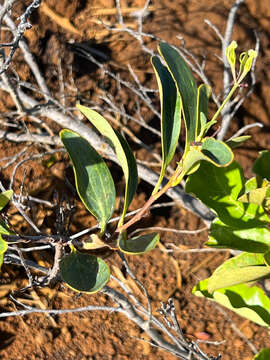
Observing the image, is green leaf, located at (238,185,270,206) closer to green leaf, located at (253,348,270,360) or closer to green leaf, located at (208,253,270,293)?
green leaf, located at (208,253,270,293)

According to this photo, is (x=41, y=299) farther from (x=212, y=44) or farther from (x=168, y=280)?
(x=212, y=44)

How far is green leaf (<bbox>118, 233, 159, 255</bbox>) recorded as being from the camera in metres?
0.65

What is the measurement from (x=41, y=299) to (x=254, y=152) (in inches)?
45.9

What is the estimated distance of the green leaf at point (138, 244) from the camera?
65 centimetres

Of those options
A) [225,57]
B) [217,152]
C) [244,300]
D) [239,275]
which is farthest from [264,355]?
[225,57]

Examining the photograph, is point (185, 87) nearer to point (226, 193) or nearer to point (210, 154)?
point (210, 154)

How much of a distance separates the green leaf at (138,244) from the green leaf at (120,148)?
5cm

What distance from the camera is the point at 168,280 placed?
193 centimetres

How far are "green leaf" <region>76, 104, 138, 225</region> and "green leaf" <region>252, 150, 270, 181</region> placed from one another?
24cm

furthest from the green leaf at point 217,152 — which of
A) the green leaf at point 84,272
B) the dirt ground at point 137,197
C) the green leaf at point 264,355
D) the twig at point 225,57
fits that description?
the dirt ground at point 137,197

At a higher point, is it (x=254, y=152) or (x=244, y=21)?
(x=244, y=21)

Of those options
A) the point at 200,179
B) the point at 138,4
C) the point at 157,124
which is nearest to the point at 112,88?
the point at 157,124

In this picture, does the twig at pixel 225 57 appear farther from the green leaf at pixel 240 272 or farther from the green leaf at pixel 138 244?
the green leaf at pixel 138 244

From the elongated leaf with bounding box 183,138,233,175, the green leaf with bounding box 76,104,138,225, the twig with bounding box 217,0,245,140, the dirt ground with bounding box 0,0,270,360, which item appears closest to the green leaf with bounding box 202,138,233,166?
the elongated leaf with bounding box 183,138,233,175
